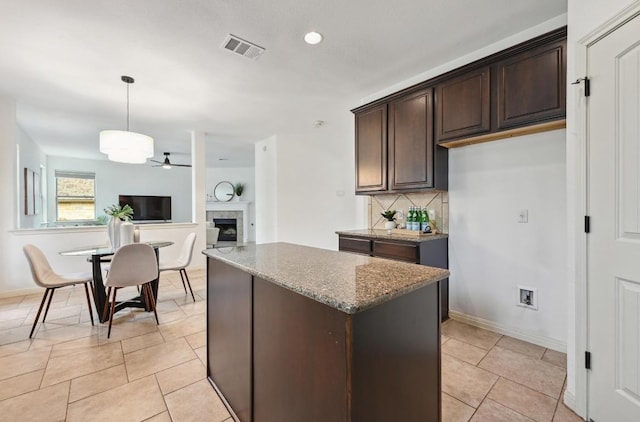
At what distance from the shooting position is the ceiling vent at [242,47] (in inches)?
91.0

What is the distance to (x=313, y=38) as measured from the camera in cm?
230

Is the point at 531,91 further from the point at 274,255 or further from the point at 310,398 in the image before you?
the point at 310,398

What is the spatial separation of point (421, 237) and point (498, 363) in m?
1.12

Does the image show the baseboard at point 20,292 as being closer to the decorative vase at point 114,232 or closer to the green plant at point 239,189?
the decorative vase at point 114,232

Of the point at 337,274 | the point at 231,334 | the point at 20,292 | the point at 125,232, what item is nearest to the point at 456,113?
the point at 337,274

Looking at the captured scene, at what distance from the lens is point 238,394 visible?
1.52m

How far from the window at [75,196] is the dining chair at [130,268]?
635 cm

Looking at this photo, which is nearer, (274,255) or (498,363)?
(274,255)

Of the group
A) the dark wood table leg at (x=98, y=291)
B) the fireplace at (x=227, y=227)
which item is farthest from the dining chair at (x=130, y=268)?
the fireplace at (x=227, y=227)

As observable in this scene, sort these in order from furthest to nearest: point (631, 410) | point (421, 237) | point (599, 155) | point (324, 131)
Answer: point (324, 131) < point (421, 237) < point (599, 155) < point (631, 410)

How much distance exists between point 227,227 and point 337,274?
28.5 ft

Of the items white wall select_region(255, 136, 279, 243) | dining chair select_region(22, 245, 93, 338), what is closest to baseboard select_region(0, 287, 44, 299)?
dining chair select_region(22, 245, 93, 338)

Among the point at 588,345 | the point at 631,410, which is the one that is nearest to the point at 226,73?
the point at 588,345

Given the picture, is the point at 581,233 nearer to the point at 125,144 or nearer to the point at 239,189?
the point at 125,144
